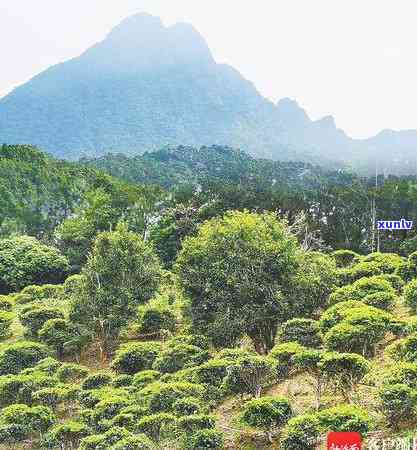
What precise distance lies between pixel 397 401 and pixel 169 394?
5.70 meters

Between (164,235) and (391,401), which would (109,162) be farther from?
(391,401)

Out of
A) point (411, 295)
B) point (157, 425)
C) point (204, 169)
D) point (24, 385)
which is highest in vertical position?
point (204, 169)

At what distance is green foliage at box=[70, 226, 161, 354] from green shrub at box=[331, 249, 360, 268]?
35.2 ft

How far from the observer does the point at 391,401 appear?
42.0ft

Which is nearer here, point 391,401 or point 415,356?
point 391,401

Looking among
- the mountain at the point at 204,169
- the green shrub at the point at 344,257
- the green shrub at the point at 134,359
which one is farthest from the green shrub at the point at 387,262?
the mountain at the point at 204,169

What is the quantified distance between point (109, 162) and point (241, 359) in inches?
3942

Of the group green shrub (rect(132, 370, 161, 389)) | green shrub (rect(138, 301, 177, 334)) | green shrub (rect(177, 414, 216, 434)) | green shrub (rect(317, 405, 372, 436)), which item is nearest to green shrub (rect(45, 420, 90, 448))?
green shrub (rect(132, 370, 161, 389))

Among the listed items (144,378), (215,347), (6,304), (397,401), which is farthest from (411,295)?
(6,304)

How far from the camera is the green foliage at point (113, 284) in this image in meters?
24.6

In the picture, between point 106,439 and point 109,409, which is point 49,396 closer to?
point 109,409

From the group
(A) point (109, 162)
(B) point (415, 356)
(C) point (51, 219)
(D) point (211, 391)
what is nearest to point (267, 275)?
(D) point (211, 391)

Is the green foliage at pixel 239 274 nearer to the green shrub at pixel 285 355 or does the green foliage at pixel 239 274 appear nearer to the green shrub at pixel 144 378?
the green shrub at pixel 144 378

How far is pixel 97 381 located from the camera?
19922 millimetres
